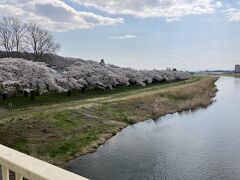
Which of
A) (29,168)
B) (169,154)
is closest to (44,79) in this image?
(169,154)

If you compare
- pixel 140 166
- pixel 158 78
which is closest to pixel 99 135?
pixel 140 166

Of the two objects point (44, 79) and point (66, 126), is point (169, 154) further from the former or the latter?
point (44, 79)

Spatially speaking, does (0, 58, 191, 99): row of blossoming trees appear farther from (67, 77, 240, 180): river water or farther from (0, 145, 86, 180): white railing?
(0, 145, 86, 180): white railing

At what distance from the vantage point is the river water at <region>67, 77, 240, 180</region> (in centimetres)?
1484

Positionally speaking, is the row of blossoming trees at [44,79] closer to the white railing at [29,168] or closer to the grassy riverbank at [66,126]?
the grassy riverbank at [66,126]

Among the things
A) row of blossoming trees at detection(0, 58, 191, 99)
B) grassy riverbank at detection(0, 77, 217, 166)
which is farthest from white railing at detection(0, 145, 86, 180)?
row of blossoming trees at detection(0, 58, 191, 99)

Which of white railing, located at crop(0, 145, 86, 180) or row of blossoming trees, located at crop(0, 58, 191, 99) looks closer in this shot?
white railing, located at crop(0, 145, 86, 180)

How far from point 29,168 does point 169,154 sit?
16187mm

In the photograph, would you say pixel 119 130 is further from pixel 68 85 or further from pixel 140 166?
pixel 68 85

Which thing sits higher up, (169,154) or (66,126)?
(66,126)

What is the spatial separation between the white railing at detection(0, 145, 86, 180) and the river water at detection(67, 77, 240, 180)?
39.7 ft

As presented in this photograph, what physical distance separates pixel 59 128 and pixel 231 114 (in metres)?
17.6

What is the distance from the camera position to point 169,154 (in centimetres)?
1781

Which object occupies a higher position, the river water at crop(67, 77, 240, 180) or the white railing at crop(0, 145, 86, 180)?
the white railing at crop(0, 145, 86, 180)
